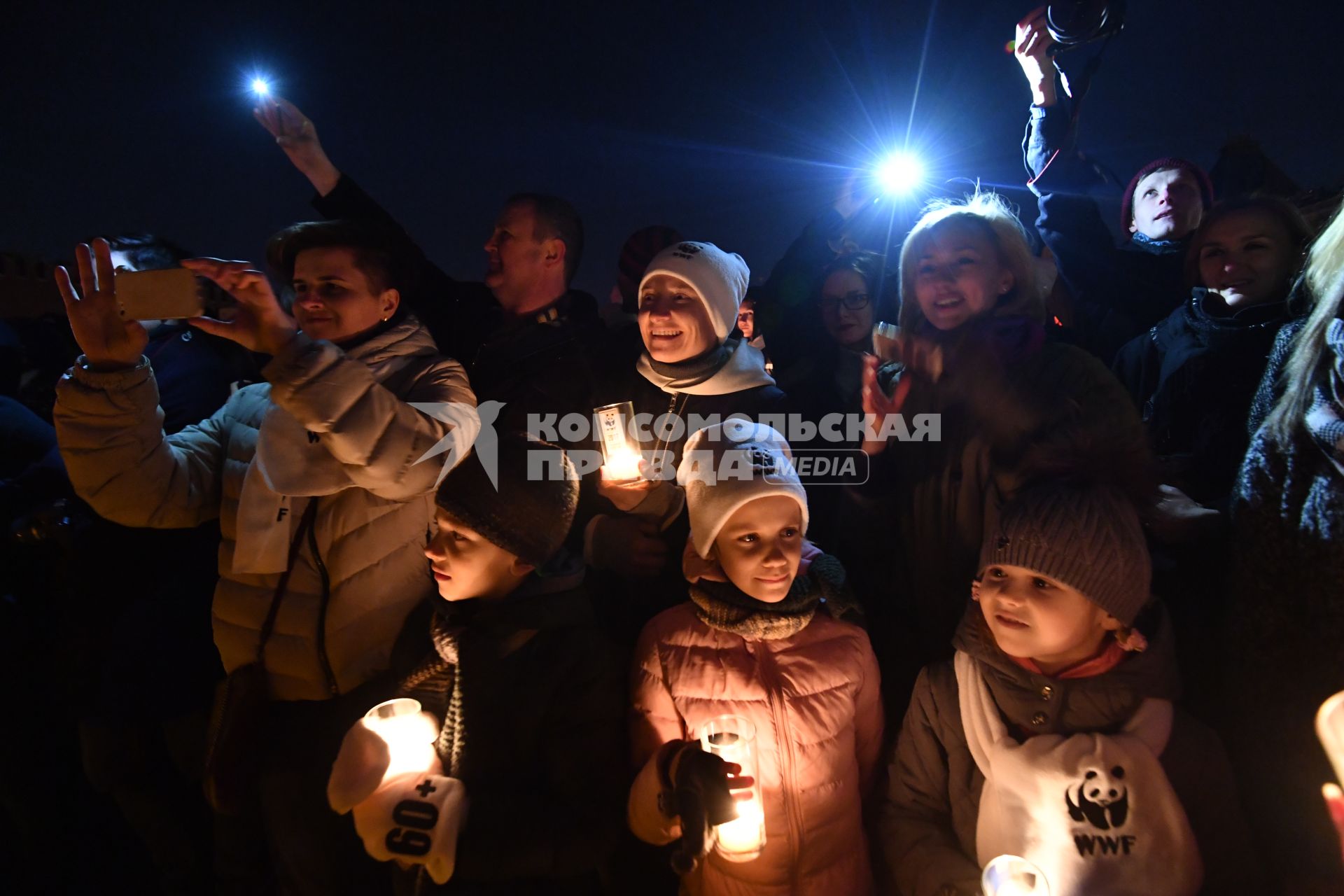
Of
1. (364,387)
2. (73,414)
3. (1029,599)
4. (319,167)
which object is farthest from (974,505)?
(319,167)

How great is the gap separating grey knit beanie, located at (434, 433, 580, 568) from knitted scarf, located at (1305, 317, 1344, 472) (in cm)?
222

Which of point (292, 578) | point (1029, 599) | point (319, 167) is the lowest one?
point (292, 578)

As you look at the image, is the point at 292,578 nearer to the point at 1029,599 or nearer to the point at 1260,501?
the point at 1029,599

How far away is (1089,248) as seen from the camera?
3305 millimetres

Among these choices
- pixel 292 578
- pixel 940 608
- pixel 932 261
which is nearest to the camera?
pixel 292 578

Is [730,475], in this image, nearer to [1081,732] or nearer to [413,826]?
[1081,732]

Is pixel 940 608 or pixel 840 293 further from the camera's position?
pixel 840 293

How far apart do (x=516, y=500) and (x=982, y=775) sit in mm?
1712

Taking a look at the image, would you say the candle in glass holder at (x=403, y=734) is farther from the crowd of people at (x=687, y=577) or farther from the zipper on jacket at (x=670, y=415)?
the zipper on jacket at (x=670, y=415)

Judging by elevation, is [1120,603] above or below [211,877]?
above

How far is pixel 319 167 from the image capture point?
125 inches

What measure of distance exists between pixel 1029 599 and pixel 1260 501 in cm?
78

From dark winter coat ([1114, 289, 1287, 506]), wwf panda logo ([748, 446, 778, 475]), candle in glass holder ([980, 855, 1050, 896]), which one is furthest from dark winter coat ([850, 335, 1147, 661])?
candle in glass holder ([980, 855, 1050, 896])

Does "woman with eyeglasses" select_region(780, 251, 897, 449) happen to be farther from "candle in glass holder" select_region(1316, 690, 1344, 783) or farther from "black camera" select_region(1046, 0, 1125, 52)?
"candle in glass holder" select_region(1316, 690, 1344, 783)
